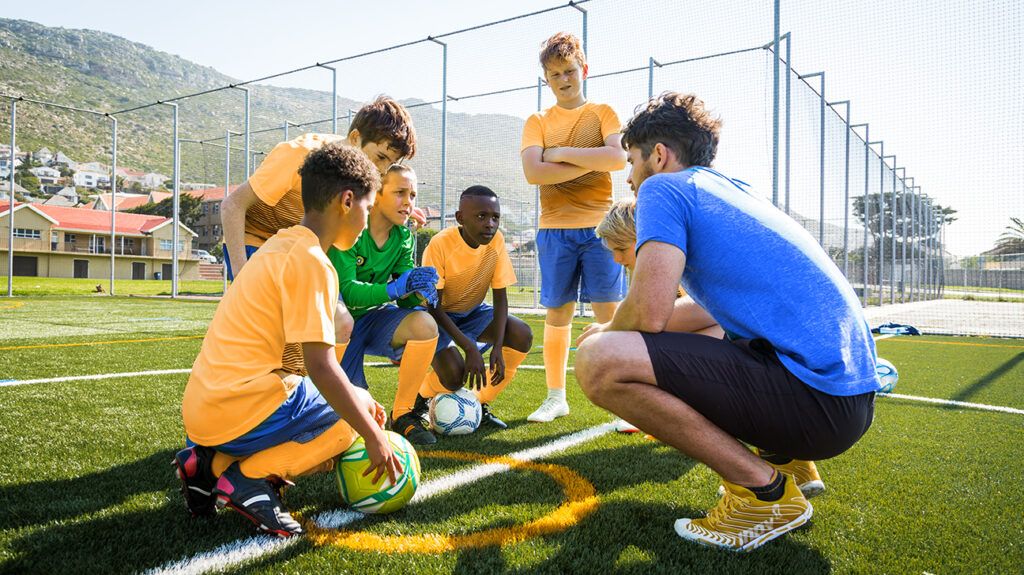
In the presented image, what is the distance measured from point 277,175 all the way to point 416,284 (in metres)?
0.85

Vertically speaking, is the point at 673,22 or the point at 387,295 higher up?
the point at 673,22

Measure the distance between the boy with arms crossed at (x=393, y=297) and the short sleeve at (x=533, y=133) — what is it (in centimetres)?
110

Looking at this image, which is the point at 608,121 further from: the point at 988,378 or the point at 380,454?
the point at 988,378

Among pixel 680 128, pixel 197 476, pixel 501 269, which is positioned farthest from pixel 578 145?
pixel 197 476

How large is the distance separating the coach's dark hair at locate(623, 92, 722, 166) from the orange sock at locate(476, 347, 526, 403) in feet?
7.08

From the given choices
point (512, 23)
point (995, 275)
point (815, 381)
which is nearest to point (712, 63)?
point (512, 23)

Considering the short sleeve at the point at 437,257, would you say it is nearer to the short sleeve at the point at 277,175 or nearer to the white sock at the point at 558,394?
the white sock at the point at 558,394

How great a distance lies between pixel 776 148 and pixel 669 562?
27.4 feet

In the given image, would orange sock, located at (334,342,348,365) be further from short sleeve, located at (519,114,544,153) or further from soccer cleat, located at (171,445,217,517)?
short sleeve, located at (519,114,544,153)

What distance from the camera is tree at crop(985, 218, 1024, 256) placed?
13402 millimetres

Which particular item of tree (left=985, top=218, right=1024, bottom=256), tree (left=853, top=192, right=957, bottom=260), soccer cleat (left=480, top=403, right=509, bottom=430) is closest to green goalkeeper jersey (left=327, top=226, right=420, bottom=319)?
soccer cleat (left=480, top=403, right=509, bottom=430)

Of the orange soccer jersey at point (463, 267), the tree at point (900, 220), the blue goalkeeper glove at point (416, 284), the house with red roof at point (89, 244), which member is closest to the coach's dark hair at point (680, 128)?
the blue goalkeeper glove at point (416, 284)

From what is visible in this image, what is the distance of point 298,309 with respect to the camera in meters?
1.96

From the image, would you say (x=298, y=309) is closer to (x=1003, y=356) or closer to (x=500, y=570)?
(x=500, y=570)
